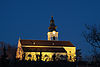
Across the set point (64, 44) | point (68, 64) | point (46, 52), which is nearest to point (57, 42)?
point (64, 44)

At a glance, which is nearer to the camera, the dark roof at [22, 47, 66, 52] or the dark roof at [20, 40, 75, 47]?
the dark roof at [22, 47, 66, 52]

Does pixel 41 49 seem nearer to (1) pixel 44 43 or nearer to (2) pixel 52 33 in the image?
(1) pixel 44 43

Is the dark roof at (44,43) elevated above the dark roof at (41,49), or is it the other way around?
the dark roof at (44,43)

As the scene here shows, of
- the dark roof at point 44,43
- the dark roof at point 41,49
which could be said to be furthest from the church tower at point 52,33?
the dark roof at point 41,49

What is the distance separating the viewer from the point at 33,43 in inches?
3359

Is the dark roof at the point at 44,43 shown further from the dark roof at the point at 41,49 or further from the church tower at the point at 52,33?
the church tower at the point at 52,33

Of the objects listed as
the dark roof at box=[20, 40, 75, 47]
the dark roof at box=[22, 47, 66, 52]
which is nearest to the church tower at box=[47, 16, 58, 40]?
the dark roof at box=[20, 40, 75, 47]

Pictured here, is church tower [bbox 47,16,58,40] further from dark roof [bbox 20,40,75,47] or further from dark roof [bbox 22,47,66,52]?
dark roof [bbox 22,47,66,52]

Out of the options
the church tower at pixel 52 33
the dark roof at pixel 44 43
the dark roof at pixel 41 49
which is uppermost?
the church tower at pixel 52 33

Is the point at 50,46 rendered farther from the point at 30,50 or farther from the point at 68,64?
the point at 68,64

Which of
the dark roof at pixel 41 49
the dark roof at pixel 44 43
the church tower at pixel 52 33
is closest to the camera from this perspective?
the dark roof at pixel 41 49

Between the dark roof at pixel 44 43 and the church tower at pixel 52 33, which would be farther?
the church tower at pixel 52 33

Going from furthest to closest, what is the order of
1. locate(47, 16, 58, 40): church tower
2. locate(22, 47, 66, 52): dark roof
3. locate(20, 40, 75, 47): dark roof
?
locate(47, 16, 58, 40): church tower, locate(20, 40, 75, 47): dark roof, locate(22, 47, 66, 52): dark roof

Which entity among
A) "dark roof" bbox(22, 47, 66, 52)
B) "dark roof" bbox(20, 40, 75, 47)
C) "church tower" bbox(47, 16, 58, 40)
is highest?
"church tower" bbox(47, 16, 58, 40)
